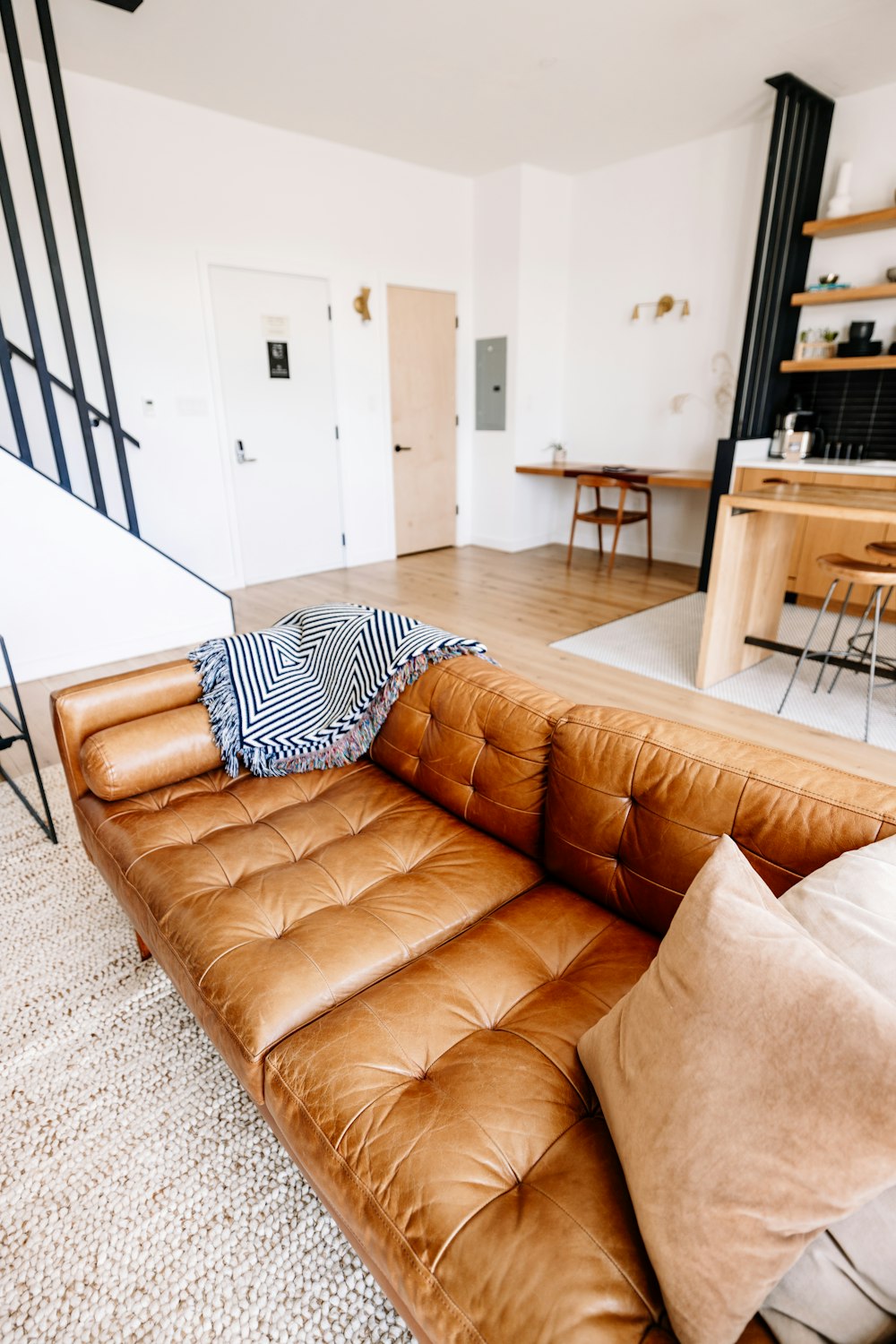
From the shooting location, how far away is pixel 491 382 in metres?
6.04

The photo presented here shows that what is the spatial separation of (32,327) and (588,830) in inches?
145

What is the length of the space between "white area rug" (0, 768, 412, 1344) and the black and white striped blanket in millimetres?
642

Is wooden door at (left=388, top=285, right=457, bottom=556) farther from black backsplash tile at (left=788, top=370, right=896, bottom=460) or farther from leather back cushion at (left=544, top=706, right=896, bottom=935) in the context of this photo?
leather back cushion at (left=544, top=706, right=896, bottom=935)

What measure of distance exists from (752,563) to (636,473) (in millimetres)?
2146

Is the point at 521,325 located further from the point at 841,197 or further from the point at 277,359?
the point at 841,197

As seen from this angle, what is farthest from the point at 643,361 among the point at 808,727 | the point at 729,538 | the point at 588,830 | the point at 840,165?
the point at 588,830

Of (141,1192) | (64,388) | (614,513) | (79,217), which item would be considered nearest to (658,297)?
(614,513)

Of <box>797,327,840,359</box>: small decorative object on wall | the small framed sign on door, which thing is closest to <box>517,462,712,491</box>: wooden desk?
<box>797,327,840,359</box>: small decorative object on wall

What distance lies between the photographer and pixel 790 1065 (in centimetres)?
70

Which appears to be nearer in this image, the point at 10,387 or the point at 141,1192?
the point at 141,1192

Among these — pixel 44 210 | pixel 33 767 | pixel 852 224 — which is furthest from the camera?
pixel 852 224

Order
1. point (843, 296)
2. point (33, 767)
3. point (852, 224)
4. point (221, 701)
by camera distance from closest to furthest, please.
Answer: point (221, 701) < point (33, 767) < point (852, 224) < point (843, 296)

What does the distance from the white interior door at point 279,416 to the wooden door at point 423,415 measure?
2.16 feet

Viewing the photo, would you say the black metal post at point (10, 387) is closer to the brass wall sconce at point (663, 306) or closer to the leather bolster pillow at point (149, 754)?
the leather bolster pillow at point (149, 754)
